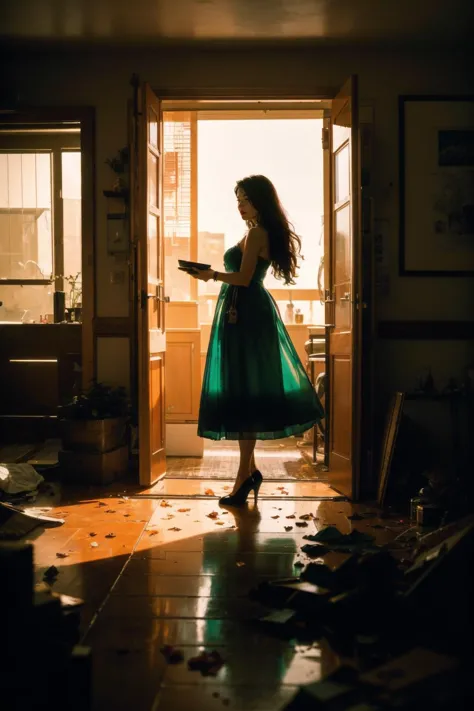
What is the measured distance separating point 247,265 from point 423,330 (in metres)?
1.40

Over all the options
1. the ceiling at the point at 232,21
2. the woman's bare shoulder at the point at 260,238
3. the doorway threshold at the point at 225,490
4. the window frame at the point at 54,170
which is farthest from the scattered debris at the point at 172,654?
the window frame at the point at 54,170

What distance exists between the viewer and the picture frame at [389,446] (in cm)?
382

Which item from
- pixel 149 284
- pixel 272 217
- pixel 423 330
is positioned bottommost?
pixel 423 330

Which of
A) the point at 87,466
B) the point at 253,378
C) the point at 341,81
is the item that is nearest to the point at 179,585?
the point at 253,378

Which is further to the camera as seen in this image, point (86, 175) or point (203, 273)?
point (86, 175)

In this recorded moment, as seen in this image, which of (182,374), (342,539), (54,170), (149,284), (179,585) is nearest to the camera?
(179,585)

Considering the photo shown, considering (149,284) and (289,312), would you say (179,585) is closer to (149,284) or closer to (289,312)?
(149,284)

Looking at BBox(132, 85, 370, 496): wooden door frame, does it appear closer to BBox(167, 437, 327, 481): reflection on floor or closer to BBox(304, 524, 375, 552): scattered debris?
BBox(167, 437, 327, 481): reflection on floor

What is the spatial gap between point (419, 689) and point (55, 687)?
0.75 meters

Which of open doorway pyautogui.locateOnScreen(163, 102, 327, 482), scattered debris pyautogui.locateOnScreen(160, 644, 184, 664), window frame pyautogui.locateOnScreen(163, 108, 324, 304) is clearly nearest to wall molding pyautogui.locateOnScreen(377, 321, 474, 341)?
open doorway pyautogui.locateOnScreen(163, 102, 327, 482)

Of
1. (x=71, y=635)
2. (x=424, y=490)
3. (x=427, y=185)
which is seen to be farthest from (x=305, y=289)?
(x=71, y=635)

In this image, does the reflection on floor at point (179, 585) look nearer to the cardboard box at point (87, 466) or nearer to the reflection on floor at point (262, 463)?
the cardboard box at point (87, 466)

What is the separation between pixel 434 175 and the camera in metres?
4.54

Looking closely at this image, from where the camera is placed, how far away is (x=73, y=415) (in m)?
4.35
